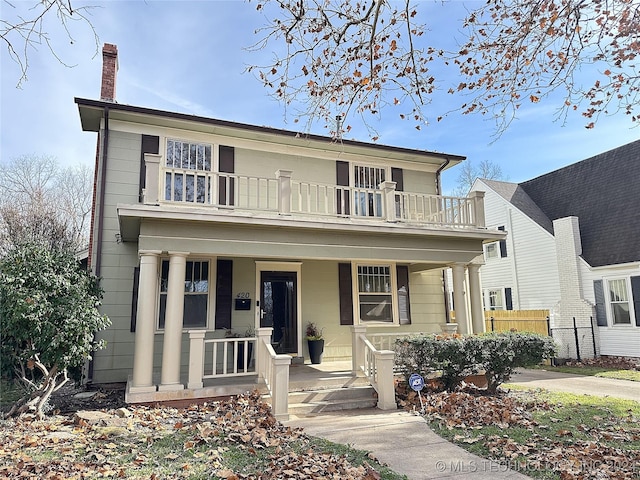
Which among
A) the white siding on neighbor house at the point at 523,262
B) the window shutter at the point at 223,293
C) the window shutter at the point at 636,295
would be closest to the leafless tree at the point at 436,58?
the window shutter at the point at 223,293

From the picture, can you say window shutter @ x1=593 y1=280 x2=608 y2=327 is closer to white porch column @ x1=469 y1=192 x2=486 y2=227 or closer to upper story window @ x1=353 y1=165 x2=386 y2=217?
white porch column @ x1=469 y1=192 x2=486 y2=227

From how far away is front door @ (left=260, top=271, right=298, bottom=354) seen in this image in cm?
1041

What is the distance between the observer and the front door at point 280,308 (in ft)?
34.1

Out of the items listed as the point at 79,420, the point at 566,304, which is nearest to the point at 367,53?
the point at 79,420

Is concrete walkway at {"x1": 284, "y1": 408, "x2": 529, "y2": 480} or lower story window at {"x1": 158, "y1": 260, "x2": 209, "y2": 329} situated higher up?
lower story window at {"x1": 158, "y1": 260, "x2": 209, "y2": 329}

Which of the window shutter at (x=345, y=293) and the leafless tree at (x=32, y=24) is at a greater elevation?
the leafless tree at (x=32, y=24)

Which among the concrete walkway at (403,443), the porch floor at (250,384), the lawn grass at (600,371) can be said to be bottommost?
the lawn grass at (600,371)

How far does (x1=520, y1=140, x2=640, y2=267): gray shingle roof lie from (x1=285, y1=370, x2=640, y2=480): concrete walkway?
7.15 metres

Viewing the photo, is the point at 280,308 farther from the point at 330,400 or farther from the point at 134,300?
the point at 134,300

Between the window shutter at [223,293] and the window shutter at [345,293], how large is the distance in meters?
2.93

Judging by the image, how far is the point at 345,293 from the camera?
11.1 metres

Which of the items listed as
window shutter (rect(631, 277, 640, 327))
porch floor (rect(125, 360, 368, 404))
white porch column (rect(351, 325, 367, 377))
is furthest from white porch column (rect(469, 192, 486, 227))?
window shutter (rect(631, 277, 640, 327))

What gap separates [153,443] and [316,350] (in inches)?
211

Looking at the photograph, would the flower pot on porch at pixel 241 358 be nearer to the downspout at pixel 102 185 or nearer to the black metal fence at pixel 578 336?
the downspout at pixel 102 185
